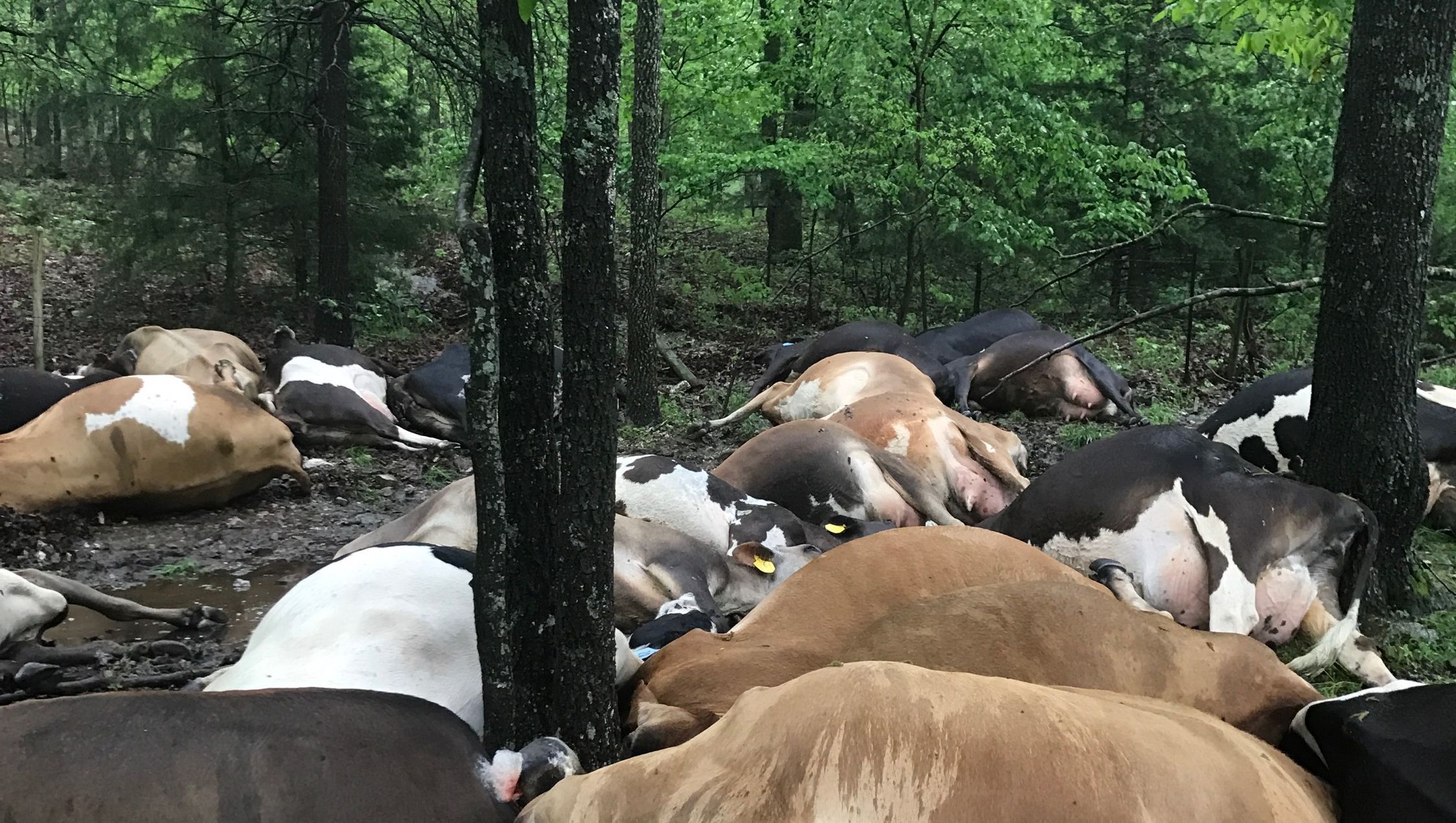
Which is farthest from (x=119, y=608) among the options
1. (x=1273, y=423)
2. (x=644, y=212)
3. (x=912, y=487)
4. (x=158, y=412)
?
(x=1273, y=423)

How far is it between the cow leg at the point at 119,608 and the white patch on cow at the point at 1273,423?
587cm

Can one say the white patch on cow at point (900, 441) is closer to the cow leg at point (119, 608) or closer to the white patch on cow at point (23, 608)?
the cow leg at point (119, 608)

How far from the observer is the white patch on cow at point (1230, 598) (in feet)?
14.4

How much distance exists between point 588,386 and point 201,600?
13.0 feet

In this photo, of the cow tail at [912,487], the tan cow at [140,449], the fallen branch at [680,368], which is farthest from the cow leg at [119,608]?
the fallen branch at [680,368]

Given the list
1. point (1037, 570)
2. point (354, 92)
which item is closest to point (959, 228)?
point (354, 92)

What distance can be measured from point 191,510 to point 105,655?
3.12 metres

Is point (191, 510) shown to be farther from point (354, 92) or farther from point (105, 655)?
point (354, 92)

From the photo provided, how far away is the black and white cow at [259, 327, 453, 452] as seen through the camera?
9547mm

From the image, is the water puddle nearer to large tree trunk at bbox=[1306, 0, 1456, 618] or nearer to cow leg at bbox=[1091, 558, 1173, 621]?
cow leg at bbox=[1091, 558, 1173, 621]

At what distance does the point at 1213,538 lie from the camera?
457 centimetres

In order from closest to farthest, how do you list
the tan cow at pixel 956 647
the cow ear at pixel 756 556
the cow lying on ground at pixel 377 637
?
the tan cow at pixel 956 647, the cow lying on ground at pixel 377 637, the cow ear at pixel 756 556

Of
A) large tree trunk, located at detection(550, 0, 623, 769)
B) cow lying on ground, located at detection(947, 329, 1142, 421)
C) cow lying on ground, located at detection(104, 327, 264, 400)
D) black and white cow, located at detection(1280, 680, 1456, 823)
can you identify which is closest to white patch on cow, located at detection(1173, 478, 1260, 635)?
black and white cow, located at detection(1280, 680, 1456, 823)

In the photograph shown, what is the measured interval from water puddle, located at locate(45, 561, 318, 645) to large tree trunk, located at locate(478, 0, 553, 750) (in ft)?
9.43
